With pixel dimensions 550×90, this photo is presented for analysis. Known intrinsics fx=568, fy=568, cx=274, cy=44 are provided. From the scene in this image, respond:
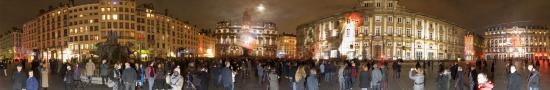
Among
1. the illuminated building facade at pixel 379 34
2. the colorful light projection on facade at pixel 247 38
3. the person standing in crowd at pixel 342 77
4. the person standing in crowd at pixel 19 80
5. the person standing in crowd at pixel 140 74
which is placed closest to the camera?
the person standing in crowd at pixel 19 80

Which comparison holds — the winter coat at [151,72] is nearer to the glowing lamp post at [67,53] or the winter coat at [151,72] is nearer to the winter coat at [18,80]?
the winter coat at [18,80]

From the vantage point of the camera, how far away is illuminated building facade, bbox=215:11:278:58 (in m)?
188

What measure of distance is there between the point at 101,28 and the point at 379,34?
178 ft

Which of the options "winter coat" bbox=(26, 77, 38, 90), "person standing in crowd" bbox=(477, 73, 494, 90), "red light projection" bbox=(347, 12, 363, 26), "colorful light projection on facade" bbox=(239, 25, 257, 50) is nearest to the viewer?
"person standing in crowd" bbox=(477, 73, 494, 90)

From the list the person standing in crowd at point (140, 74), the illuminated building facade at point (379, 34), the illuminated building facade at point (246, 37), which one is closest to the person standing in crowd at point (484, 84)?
the person standing in crowd at point (140, 74)

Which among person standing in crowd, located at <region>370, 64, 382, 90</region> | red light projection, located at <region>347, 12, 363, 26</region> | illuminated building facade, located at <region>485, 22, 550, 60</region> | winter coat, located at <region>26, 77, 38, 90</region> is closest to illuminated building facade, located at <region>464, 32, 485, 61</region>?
illuminated building facade, located at <region>485, 22, 550, 60</region>

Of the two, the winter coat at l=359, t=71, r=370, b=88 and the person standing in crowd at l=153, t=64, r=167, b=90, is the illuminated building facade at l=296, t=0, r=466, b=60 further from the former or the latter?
the winter coat at l=359, t=71, r=370, b=88

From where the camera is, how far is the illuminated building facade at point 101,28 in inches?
4444

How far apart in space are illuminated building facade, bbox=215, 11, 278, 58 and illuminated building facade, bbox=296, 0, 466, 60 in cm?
6850

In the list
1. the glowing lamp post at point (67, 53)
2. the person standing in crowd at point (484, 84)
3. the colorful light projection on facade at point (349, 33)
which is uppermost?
the colorful light projection on facade at point (349, 33)

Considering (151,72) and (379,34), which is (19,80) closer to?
(151,72)

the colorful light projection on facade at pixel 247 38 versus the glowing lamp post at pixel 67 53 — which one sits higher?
the colorful light projection on facade at pixel 247 38

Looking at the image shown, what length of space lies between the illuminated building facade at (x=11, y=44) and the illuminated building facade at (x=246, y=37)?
59659 mm

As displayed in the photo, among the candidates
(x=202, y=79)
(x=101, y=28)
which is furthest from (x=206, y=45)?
(x=202, y=79)
